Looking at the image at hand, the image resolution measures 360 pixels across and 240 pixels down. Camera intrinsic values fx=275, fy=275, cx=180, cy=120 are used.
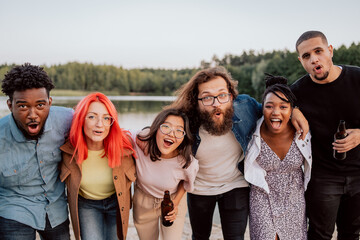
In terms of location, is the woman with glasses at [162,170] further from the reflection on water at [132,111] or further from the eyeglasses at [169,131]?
the reflection on water at [132,111]

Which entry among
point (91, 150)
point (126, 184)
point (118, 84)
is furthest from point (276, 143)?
point (118, 84)

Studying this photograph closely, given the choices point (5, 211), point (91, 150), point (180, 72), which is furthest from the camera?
point (180, 72)

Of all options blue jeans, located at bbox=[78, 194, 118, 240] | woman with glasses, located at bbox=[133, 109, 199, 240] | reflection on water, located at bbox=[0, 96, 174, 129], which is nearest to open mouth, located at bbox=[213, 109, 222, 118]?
woman with glasses, located at bbox=[133, 109, 199, 240]

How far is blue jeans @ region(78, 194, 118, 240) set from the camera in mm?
A: 3453

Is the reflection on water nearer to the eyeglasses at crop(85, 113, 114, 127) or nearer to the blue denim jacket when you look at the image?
the eyeglasses at crop(85, 113, 114, 127)

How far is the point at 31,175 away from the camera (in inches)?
122

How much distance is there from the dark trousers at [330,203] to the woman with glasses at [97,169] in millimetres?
2451

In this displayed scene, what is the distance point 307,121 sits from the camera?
3.69 m

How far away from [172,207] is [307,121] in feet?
6.97

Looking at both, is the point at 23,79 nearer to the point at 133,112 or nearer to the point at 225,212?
the point at 225,212

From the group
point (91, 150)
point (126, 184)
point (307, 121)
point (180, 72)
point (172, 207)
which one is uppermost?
point (180, 72)

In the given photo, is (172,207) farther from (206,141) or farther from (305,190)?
(305,190)

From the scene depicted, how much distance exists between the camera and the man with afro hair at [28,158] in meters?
2.98

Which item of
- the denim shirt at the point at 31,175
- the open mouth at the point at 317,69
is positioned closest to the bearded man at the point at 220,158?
the open mouth at the point at 317,69
